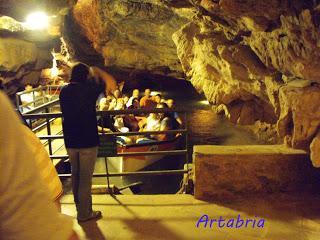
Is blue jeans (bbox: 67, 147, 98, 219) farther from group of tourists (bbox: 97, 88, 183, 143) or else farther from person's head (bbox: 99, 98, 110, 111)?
person's head (bbox: 99, 98, 110, 111)

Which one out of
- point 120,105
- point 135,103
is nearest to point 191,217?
point 135,103

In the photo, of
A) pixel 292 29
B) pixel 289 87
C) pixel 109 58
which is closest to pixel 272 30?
pixel 292 29

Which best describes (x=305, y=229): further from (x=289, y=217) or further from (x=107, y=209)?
(x=107, y=209)

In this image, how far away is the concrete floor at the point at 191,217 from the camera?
3699 millimetres

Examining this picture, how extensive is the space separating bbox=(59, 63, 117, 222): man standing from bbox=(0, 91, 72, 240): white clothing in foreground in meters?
2.81

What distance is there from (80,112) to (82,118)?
0.07 metres

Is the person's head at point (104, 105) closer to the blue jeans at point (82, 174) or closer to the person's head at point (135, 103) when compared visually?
the person's head at point (135, 103)

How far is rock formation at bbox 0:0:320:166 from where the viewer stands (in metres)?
3.87

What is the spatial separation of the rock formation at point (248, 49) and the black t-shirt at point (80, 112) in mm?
2071

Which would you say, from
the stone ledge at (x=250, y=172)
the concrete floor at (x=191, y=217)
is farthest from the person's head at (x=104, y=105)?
the stone ledge at (x=250, y=172)

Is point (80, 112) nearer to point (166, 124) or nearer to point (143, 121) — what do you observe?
point (166, 124)

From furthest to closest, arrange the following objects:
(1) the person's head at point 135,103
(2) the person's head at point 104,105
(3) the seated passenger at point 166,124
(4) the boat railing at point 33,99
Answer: (2) the person's head at point 104,105, (1) the person's head at point 135,103, (4) the boat railing at point 33,99, (3) the seated passenger at point 166,124

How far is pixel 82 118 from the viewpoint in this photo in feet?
12.2

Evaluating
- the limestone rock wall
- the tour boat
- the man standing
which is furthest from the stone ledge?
the limestone rock wall
